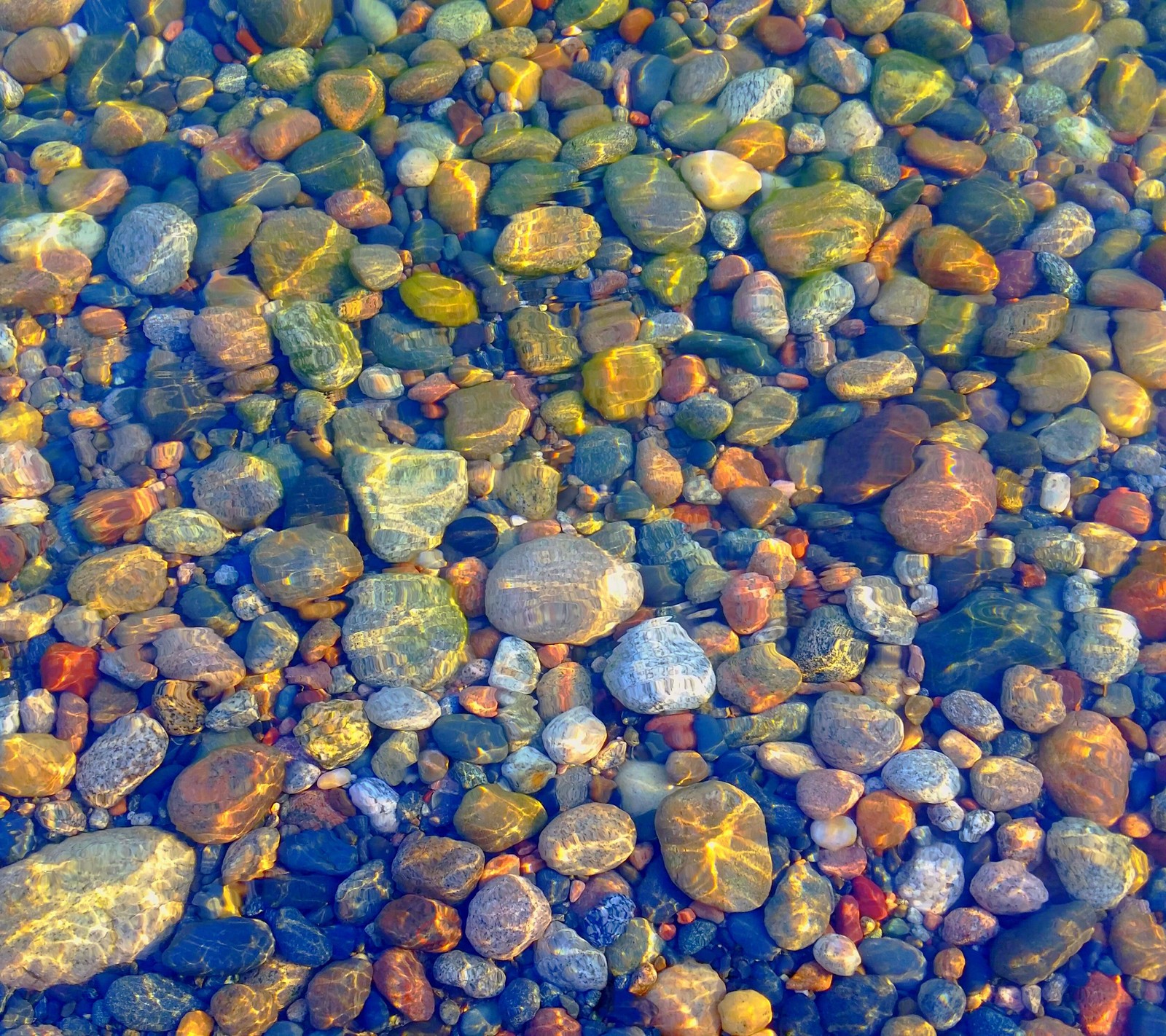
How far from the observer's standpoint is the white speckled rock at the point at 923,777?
4527 mm

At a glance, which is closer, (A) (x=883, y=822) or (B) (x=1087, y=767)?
(A) (x=883, y=822)

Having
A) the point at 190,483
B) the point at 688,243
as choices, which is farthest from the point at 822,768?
the point at 190,483

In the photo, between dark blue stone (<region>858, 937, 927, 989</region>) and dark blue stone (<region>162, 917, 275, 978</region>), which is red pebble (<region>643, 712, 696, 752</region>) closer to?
dark blue stone (<region>858, 937, 927, 989</region>)

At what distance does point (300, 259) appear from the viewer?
567 centimetres

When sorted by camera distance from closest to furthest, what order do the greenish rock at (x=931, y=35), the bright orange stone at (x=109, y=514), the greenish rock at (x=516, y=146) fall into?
the bright orange stone at (x=109, y=514)
the greenish rock at (x=516, y=146)
the greenish rock at (x=931, y=35)

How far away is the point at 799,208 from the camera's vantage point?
19.4 ft

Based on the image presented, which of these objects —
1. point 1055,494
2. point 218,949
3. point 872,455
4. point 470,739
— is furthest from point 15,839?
point 1055,494

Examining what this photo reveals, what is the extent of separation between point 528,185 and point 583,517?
2.54m

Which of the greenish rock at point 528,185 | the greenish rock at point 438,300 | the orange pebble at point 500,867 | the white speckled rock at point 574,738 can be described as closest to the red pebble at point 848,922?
the white speckled rock at point 574,738

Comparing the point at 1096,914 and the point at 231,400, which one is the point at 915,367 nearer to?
the point at 1096,914

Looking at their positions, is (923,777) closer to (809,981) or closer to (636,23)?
(809,981)

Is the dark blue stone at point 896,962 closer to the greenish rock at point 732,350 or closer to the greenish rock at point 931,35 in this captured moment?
the greenish rock at point 732,350

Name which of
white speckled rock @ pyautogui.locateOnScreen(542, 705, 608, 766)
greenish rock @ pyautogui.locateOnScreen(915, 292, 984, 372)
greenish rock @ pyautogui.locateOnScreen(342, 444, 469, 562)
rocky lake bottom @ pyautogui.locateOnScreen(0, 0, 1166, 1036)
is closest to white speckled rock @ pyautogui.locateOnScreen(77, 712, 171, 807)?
rocky lake bottom @ pyautogui.locateOnScreen(0, 0, 1166, 1036)

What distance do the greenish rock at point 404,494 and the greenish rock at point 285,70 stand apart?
3167 mm
